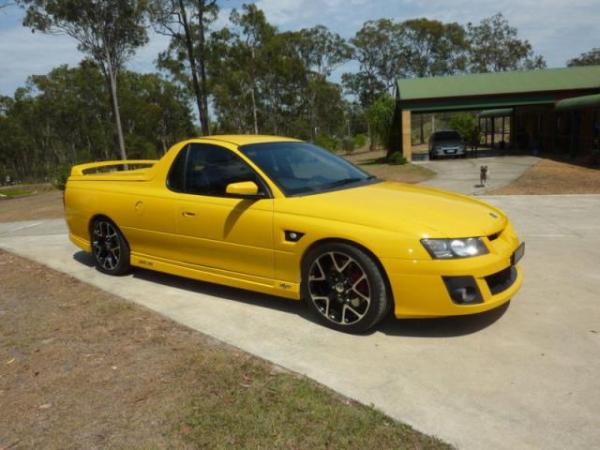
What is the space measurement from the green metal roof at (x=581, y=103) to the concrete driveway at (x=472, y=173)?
2456 millimetres

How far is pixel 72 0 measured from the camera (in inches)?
1188

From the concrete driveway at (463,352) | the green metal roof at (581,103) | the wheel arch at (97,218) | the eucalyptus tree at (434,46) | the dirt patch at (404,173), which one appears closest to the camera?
the concrete driveway at (463,352)

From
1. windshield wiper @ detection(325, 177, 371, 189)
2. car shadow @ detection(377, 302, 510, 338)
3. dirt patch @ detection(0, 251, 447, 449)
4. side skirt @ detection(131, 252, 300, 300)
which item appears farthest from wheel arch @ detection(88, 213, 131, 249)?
car shadow @ detection(377, 302, 510, 338)

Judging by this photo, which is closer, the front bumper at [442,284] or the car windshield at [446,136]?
the front bumper at [442,284]

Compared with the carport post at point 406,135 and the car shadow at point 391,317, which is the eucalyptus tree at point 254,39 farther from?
the car shadow at point 391,317

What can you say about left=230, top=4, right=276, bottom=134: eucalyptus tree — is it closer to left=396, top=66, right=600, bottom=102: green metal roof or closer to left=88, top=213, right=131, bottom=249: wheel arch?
left=396, top=66, right=600, bottom=102: green metal roof

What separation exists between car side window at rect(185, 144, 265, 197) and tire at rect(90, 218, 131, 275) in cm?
131

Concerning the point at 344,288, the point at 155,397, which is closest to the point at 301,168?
the point at 344,288

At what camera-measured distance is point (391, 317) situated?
4.38m

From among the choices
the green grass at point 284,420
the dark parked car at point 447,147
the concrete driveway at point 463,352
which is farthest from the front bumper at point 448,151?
the green grass at point 284,420

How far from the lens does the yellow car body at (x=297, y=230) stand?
3.76 meters

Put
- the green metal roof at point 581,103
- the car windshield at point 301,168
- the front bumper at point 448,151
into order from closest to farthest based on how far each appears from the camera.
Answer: the car windshield at point 301,168 → the green metal roof at point 581,103 → the front bumper at point 448,151

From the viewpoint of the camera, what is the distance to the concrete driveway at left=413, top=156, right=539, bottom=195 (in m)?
14.3

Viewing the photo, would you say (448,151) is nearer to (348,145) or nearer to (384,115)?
(384,115)
